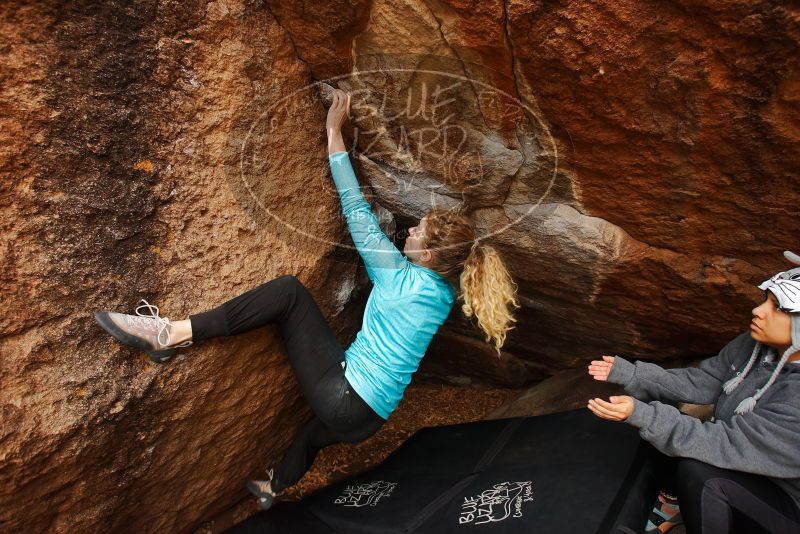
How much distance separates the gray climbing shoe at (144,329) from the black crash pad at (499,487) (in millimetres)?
1000

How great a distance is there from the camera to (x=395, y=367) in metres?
2.27

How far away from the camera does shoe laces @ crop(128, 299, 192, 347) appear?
184cm

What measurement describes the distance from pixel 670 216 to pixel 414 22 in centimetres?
116

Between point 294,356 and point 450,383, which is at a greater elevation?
point 294,356

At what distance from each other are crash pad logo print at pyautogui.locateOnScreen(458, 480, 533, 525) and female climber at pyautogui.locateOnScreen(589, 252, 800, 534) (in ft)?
1.66

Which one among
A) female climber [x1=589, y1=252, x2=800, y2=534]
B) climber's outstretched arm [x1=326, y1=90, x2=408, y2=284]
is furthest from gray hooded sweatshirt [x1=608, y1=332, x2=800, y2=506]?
climber's outstretched arm [x1=326, y1=90, x2=408, y2=284]

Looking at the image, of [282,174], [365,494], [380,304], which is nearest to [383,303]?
[380,304]

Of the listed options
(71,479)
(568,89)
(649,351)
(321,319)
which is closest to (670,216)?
(568,89)

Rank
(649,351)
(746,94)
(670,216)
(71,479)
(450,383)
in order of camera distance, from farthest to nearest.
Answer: (450,383) → (649,351) → (670,216) → (71,479) → (746,94)

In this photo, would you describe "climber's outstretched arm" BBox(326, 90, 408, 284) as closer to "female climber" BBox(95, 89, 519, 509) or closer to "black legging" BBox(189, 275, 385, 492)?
"female climber" BBox(95, 89, 519, 509)

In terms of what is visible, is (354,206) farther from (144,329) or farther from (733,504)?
(733,504)

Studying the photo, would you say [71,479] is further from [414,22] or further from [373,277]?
[414,22]

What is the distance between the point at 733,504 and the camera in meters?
1.66

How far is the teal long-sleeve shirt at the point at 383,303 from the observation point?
219 cm
